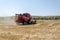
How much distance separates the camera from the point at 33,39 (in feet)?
50.0

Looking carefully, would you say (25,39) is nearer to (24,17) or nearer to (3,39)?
(3,39)

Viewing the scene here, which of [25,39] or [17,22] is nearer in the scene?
[25,39]

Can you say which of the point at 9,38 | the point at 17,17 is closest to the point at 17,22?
the point at 17,17

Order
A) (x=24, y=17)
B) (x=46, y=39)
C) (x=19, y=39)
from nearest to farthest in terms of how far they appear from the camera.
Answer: (x=46, y=39)
(x=19, y=39)
(x=24, y=17)

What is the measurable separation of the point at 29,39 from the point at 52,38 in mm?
1976

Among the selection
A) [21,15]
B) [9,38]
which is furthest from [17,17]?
[9,38]

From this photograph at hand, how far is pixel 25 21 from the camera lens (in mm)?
36188

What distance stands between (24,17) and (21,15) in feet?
2.40

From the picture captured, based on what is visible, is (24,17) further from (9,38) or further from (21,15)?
(9,38)

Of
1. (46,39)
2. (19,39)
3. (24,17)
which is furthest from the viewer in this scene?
(24,17)

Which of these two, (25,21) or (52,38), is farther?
(25,21)

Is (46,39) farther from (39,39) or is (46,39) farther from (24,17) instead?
(24,17)

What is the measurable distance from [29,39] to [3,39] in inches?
92.9

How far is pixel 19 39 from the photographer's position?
15.7 meters
